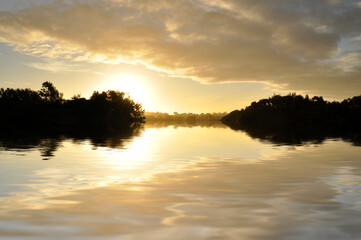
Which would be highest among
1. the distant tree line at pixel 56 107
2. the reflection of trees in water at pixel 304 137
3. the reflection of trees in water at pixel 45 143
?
the distant tree line at pixel 56 107

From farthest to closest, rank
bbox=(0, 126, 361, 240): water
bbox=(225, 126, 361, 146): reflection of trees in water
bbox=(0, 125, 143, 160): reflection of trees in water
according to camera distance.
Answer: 1. bbox=(225, 126, 361, 146): reflection of trees in water
2. bbox=(0, 125, 143, 160): reflection of trees in water
3. bbox=(0, 126, 361, 240): water

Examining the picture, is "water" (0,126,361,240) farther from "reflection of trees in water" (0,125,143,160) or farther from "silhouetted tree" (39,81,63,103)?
"silhouetted tree" (39,81,63,103)

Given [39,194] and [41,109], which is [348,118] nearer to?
[41,109]

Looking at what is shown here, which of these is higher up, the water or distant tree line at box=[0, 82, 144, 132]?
distant tree line at box=[0, 82, 144, 132]

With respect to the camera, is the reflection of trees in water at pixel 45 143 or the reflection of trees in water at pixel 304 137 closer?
the reflection of trees in water at pixel 45 143

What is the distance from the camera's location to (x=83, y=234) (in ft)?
25.0

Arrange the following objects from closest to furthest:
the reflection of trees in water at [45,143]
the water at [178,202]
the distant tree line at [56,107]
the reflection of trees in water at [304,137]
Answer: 1. the water at [178,202]
2. the reflection of trees in water at [45,143]
3. the reflection of trees in water at [304,137]
4. the distant tree line at [56,107]

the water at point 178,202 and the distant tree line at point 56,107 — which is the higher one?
the distant tree line at point 56,107

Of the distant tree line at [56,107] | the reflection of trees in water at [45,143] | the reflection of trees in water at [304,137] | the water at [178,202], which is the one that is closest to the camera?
the water at [178,202]

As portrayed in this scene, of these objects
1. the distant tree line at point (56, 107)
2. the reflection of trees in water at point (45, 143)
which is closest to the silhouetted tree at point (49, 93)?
the distant tree line at point (56, 107)

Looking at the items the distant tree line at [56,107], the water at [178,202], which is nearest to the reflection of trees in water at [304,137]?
the water at [178,202]

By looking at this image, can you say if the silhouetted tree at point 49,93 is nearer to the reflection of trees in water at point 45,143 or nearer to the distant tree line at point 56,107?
the distant tree line at point 56,107

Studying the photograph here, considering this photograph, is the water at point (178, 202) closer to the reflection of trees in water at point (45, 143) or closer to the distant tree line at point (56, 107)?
the reflection of trees in water at point (45, 143)

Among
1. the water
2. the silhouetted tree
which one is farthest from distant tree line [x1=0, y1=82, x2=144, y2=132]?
the water
